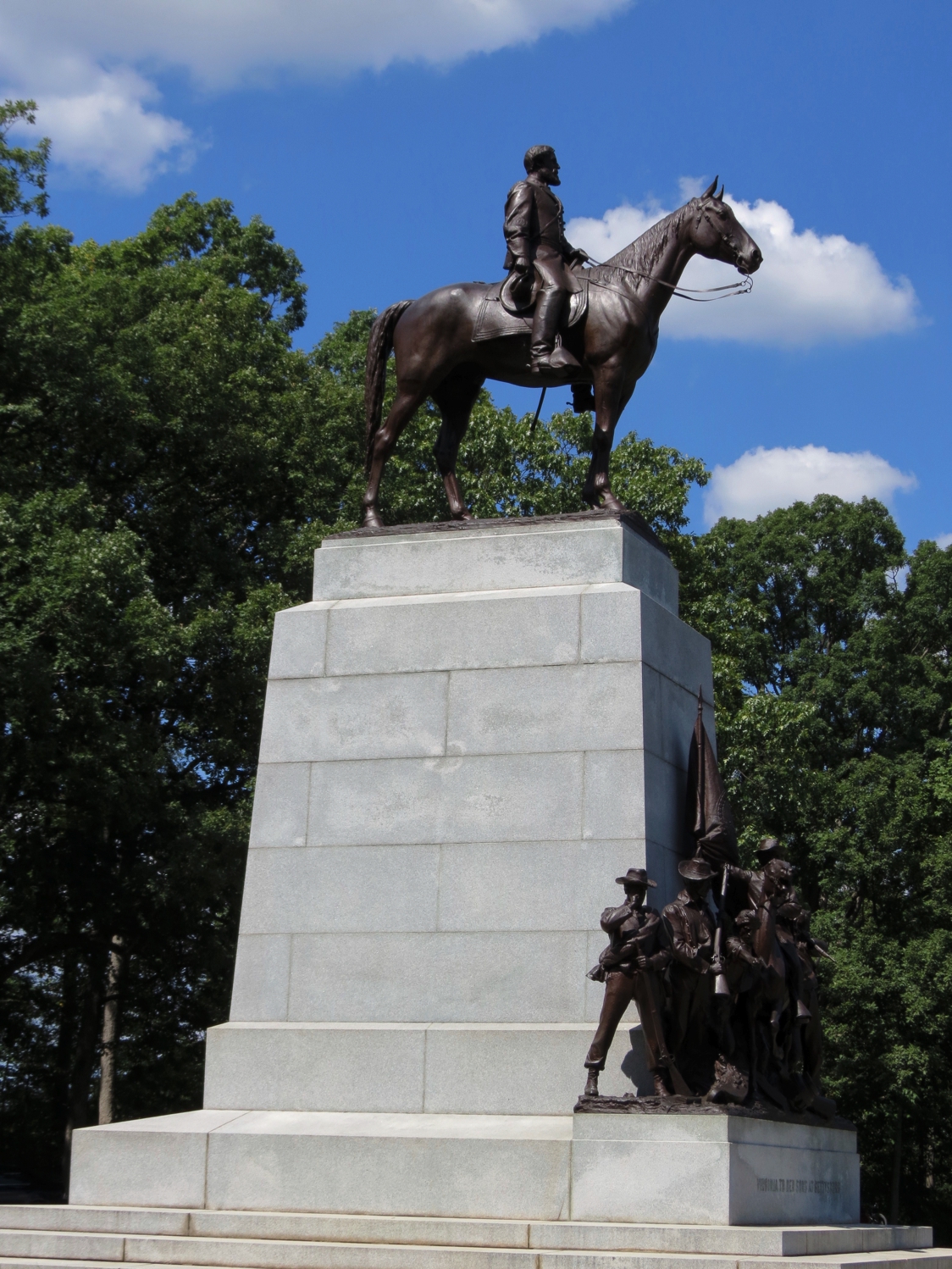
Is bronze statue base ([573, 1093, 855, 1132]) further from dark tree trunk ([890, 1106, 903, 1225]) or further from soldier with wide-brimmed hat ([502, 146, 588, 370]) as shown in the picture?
dark tree trunk ([890, 1106, 903, 1225])

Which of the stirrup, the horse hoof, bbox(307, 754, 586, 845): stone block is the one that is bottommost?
bbox(307, 754, 586, 845): stone block

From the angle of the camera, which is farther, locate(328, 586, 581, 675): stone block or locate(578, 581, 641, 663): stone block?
locate(328, 586, 581, 675): stone block

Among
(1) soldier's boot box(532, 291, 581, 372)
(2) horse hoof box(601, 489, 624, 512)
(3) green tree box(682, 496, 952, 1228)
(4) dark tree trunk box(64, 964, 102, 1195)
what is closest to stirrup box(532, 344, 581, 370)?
(1) soldier's boot box(532, 291, 581, 372)

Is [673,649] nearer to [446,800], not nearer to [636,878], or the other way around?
[446,800]

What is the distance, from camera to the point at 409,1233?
1139 cm

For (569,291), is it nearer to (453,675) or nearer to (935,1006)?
(453,675)

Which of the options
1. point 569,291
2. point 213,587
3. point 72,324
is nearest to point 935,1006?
point 213,587

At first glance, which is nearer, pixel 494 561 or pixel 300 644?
pixel 494 561

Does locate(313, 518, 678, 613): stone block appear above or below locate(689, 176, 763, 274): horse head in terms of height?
below

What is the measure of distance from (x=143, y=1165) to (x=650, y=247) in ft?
30.0

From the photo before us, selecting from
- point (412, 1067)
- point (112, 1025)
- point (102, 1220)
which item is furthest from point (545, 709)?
point (112, 1025)

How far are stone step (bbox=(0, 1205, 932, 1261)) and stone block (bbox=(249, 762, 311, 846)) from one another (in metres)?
3.27

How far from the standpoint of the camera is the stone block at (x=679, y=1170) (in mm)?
11008

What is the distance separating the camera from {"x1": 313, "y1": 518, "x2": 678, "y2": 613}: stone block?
14398 millimetres
